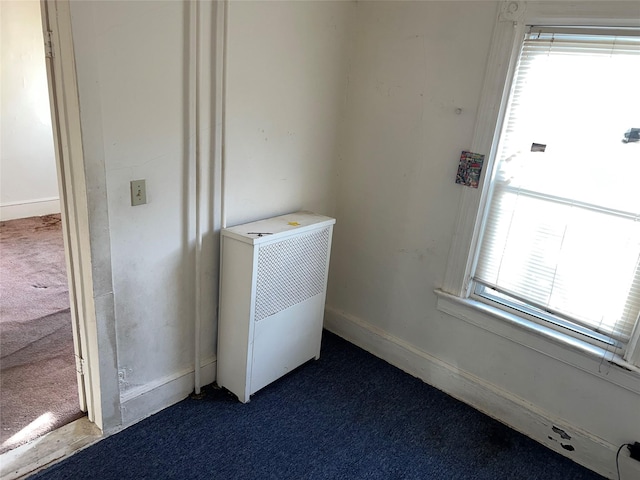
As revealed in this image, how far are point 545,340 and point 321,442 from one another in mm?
1150

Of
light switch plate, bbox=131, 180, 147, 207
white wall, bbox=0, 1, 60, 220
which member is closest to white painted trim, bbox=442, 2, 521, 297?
light switch plate, bbox=131, 180, 147, 207

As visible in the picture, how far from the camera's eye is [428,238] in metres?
2.37

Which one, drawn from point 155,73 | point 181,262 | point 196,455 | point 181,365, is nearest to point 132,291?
point 181,262

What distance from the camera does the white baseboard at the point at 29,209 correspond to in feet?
13.9

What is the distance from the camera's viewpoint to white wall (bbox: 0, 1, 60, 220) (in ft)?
13.0

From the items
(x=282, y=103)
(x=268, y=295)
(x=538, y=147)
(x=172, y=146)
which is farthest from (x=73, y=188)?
(x=538, y=147)

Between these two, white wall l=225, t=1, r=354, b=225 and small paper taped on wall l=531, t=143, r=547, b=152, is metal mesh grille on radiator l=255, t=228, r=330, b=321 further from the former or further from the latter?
small paper taped on wall l=531, t=143, r=547, b=152

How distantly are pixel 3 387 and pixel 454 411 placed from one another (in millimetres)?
2298

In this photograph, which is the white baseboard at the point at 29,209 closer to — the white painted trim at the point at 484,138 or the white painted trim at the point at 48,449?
the white painted trim at the point at 48,449

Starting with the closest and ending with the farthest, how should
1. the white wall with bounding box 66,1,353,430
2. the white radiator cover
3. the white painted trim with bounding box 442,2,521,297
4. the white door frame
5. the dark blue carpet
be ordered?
the white door frame
the white wall with bounding box 66,1,353,430
the dark blue carpet
the white painted trim with bounding box 442,2,521,297
the white radiator cover

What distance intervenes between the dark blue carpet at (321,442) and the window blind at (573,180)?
0.72 m

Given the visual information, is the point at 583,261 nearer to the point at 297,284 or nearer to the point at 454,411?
the point at 454,411

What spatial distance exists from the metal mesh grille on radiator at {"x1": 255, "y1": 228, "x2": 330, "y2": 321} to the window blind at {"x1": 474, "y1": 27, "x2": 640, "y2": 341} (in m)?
0.91

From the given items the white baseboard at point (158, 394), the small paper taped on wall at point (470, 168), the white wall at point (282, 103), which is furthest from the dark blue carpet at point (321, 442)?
the small paper taped on wall at point (470, 168)
